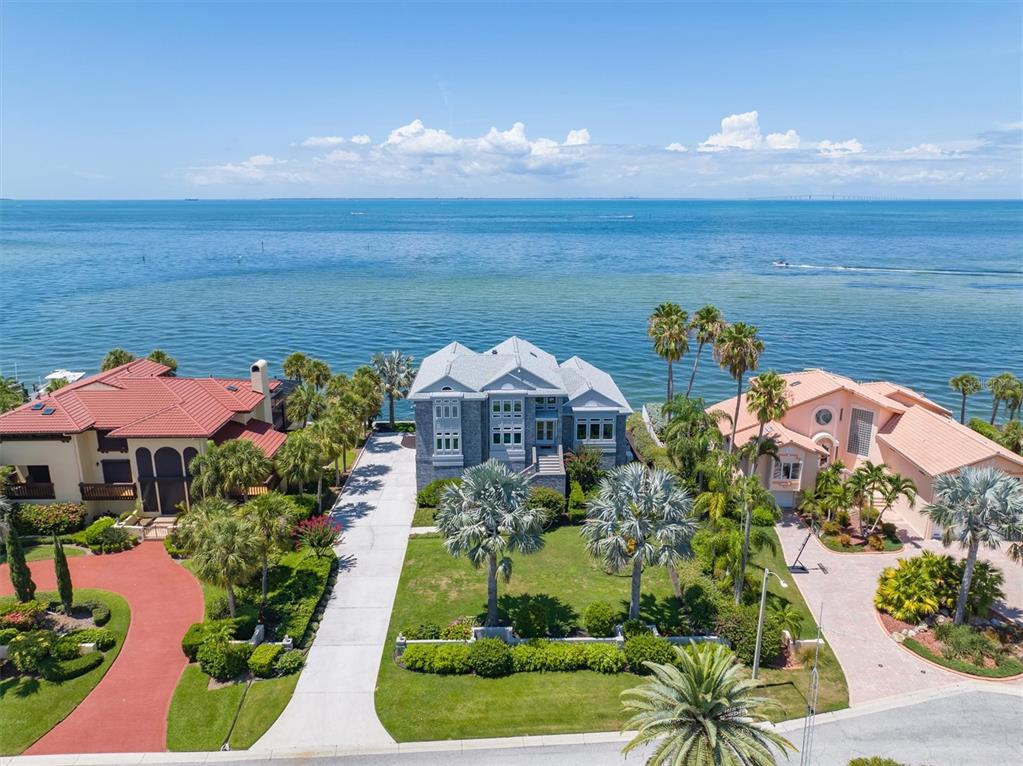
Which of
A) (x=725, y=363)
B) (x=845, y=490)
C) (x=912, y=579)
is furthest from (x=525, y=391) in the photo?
(x=912, y=579)

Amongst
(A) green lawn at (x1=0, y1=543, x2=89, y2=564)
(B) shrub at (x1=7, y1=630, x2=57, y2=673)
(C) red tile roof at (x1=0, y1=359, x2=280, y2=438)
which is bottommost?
(A) green lawn at (x1=0, y1=543, x2=89, y2=564)

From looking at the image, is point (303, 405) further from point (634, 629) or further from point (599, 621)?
point (634, 629)

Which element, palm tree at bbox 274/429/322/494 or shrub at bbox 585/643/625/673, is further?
palm tree at bbox 274/429/322/494

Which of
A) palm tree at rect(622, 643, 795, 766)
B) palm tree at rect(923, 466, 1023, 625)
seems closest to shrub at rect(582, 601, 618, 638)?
palm tree at rect(622, 643, 795, 766)

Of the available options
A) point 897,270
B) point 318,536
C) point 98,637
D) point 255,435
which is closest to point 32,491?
point 255,435

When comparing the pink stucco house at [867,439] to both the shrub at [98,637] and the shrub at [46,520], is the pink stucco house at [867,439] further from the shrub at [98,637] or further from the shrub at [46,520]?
the shrub at [46,520]

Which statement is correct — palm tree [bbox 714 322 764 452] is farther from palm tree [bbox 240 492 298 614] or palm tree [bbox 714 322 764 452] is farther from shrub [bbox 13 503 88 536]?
shrub [bbox 13 503 88 536]
